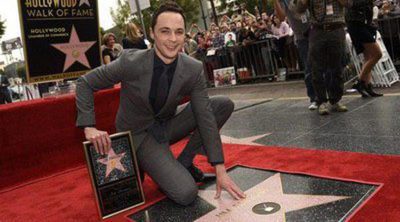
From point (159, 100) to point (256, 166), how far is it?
3.48 feet

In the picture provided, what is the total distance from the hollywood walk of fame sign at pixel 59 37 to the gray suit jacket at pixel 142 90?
1.65m

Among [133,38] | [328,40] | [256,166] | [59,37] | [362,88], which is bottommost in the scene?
[256,166]

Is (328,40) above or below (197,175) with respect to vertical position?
above

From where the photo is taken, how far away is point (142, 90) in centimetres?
261

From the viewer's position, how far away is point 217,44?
10664mm

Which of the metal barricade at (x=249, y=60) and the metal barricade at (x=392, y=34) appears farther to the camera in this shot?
the metal barricade at (x=249, y=60)

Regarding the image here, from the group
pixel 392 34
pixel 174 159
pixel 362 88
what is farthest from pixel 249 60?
pixel 174 159

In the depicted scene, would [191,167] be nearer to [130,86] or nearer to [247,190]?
[247,190]

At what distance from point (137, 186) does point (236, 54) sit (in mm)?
7740

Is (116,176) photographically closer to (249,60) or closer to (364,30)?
(364,30)

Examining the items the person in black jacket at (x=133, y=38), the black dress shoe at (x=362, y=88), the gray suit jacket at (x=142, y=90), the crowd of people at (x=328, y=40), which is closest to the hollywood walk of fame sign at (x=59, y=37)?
the gray suit jacket at (x=142, y=90)

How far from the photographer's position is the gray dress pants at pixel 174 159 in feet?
8.55

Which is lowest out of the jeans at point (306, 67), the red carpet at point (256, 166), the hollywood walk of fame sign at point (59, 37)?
the red carpet at point (256, 166)

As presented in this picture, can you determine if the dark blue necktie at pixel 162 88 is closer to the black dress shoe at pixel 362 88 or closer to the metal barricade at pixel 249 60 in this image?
the black dress shoe at pixel 362 88
